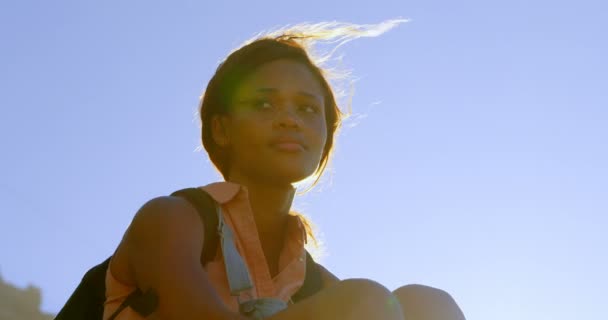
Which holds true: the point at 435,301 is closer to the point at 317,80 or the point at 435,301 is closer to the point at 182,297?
the point at 182,297

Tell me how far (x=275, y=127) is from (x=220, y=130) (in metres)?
0.58

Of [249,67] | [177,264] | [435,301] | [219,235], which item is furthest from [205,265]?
[249,67]

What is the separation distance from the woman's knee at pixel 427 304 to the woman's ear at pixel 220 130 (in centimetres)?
144

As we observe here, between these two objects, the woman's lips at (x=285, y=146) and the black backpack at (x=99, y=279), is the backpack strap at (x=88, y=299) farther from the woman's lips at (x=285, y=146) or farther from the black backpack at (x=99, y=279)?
the woman's lips at (x=285, y=146)

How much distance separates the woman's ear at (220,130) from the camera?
511 centimetres

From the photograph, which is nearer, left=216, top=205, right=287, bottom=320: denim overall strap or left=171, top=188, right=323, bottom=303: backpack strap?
left=216, top=205, right=287, bottom=320: denim overall strap

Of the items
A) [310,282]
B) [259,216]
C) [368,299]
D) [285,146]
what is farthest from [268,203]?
[368,299]

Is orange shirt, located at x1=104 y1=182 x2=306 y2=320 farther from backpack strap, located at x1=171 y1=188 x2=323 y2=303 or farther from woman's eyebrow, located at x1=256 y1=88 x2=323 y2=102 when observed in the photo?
woman's eyebrow, located at x1=256 y1=88 x2=323 y2=102

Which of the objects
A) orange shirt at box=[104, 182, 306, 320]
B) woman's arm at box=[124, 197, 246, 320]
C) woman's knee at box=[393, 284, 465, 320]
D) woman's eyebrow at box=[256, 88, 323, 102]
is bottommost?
woman's knee at box=[393, 284, 465, 320]

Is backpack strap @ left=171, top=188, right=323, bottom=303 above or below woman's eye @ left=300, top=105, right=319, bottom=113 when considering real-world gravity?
below

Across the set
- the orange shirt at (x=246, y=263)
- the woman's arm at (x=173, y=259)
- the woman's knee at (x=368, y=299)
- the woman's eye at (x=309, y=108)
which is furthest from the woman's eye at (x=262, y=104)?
the woman's knee at (x=368, y=299)

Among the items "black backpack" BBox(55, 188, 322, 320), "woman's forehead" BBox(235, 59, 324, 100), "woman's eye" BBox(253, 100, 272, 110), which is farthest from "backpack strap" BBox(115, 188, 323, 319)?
"woman's forehead" BBox(235, 59, 324, 100)

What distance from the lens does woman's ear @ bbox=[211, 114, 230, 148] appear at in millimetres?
5113

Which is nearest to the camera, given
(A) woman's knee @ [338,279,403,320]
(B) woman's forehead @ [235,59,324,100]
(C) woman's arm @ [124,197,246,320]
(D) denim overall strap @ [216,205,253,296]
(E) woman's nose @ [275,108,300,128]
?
(A) woman's knee @ [338,279,403,320]
